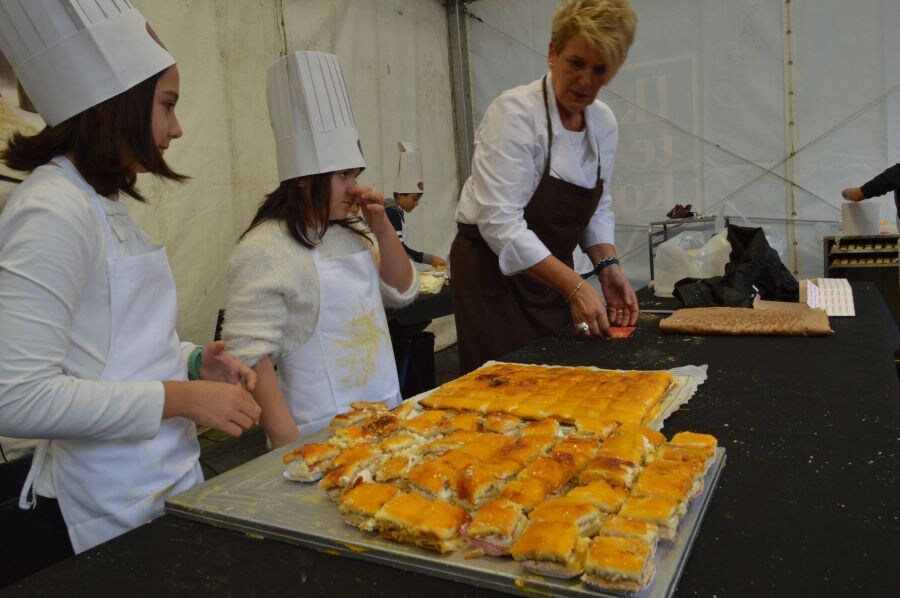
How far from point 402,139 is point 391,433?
5.75m

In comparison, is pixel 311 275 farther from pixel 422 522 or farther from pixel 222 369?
pixel 422 522

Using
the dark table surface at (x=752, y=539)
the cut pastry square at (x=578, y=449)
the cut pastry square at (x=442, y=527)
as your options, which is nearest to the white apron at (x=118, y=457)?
the dark table surface at (x=752, y=539)

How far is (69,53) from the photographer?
1.29 m

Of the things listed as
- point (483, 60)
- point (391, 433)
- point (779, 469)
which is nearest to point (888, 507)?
point (779, 469)

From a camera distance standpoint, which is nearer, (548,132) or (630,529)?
(630,529)

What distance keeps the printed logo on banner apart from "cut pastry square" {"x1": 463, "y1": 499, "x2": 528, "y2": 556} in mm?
6220

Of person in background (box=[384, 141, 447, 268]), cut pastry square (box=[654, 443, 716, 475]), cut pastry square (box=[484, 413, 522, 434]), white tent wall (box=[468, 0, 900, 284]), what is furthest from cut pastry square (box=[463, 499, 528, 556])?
white tent wall (box=[468, 0, 900, 284])

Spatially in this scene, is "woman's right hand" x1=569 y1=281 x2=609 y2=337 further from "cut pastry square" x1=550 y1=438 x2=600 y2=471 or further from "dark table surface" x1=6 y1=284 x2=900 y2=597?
"cut pastry square" x1=550 y1=438 x2=600 y2=471

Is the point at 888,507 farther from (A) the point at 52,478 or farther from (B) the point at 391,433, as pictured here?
(A) the point at 52,478

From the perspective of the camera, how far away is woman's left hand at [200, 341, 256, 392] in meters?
1.53

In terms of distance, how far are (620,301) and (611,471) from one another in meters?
1.62

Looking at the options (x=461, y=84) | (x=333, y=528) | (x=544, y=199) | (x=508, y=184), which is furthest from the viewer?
(x=461, y=84)

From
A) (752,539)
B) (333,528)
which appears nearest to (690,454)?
(752,539)

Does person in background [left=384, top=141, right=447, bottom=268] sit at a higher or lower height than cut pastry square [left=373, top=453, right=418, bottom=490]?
higher
